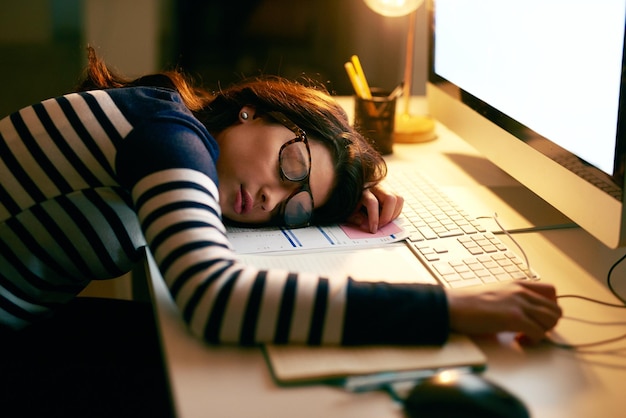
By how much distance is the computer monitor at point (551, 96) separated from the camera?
88 centimetres

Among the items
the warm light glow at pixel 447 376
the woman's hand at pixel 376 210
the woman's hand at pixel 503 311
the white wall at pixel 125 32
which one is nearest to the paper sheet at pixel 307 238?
the woman's hand at pixel 376 210

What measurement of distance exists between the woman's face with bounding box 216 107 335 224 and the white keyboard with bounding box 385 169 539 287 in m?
0.18

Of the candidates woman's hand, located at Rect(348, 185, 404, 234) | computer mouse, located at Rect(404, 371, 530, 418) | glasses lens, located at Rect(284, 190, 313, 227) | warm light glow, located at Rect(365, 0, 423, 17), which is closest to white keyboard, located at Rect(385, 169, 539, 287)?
woman's hand, located at Rect(348, 185, 404, 234)

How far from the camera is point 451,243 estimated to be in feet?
3.38

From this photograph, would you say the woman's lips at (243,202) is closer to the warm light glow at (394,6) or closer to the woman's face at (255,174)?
the woman's face at (255,174)

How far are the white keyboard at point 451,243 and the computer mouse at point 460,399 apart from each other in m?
0.27

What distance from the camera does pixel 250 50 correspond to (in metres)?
1.84

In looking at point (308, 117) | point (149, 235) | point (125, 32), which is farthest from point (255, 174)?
point (125, 32)

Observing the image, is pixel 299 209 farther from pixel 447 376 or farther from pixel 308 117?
pixel 447 376

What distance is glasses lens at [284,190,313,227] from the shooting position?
3.34 ft

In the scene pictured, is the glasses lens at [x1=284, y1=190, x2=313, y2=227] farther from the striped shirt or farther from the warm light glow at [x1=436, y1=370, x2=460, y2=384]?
the warm light glow at [x1=436, y1=370, x2=460, y2=384]

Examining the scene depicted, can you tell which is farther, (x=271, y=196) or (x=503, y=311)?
(x=271, y=196)

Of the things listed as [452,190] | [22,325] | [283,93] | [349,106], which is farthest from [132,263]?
[349,106]

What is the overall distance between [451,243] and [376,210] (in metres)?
0.13
